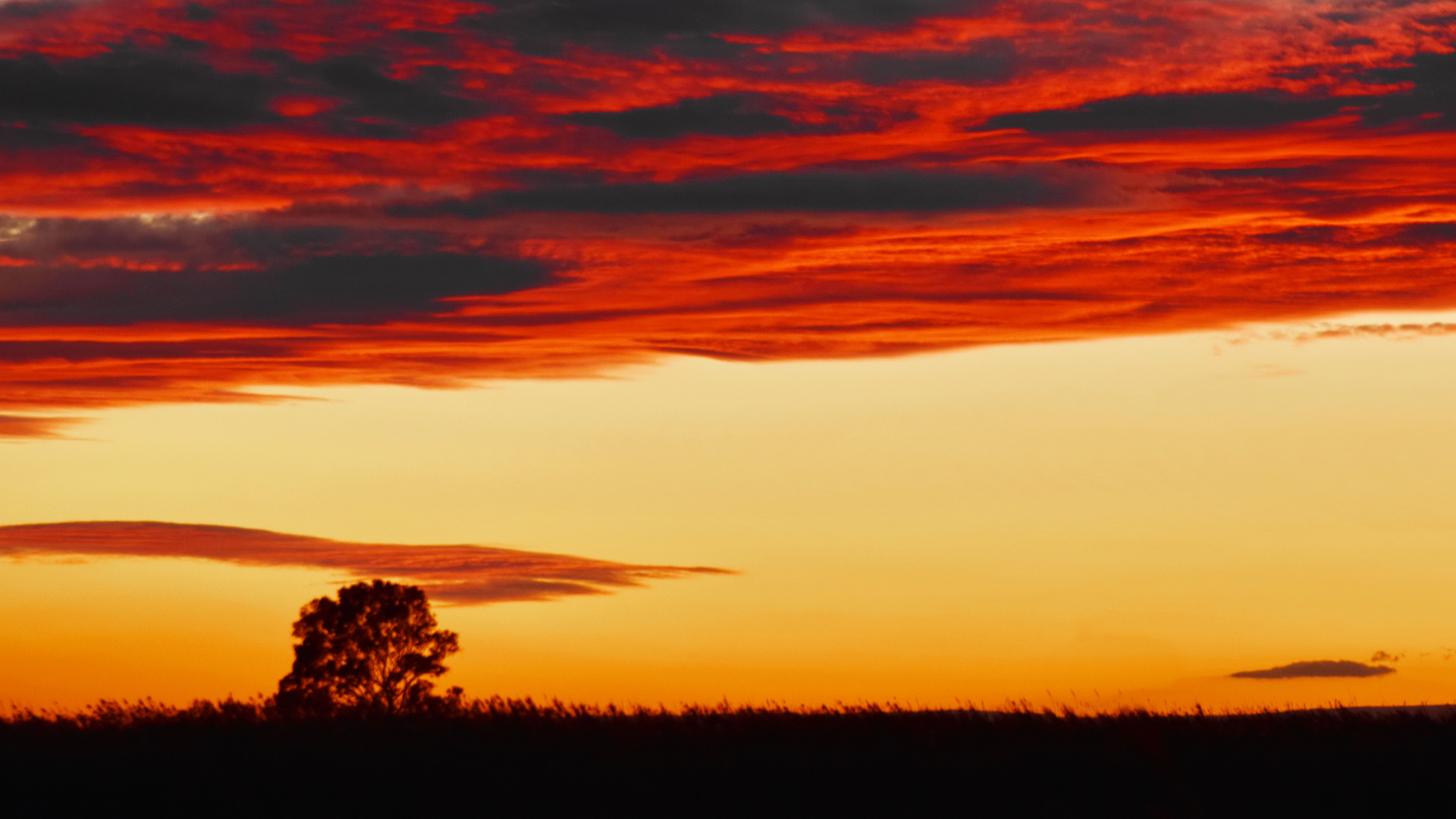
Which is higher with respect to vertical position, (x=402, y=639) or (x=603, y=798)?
(x=402, y=639)

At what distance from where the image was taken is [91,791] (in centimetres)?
2428

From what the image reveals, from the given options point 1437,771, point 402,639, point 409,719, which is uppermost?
point 402,639

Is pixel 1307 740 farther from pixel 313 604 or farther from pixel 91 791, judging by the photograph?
pixel 313 604

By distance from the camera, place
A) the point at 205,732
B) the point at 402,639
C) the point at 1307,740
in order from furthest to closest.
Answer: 1. the point at 402,639
2. the point at 205,732
3. the point at 1307,740

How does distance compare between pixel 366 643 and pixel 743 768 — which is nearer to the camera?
pixel 743 768

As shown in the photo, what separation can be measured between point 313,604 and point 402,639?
3578 millimetres

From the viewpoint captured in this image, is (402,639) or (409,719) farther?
(402,639)

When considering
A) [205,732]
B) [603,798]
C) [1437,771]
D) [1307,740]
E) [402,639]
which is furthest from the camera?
[402,639]

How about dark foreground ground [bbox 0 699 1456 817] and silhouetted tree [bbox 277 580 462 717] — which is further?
silhouetted tree [bbox 277 580 462 717]

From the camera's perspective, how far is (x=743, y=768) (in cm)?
2461

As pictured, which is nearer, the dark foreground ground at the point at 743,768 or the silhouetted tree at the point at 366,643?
the dark foreground ground at the point at 743,768

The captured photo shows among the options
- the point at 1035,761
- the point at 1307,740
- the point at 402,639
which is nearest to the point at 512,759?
the point at 1035,761

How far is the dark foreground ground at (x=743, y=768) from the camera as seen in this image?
23234 mm

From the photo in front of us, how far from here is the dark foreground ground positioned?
76.2 feet
